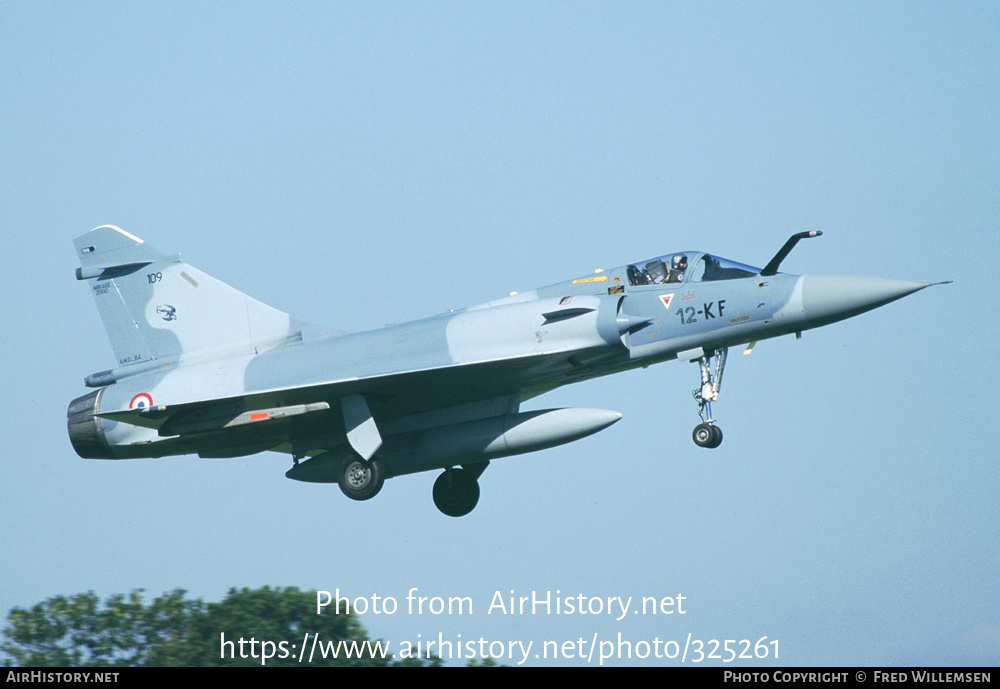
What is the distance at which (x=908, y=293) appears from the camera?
1513 centimetres

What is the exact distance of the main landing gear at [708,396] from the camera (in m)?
15.7

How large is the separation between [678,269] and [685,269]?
0.10 metres

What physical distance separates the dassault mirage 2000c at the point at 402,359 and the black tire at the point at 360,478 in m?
0.02

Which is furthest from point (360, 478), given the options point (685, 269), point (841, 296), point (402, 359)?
point (841, 296)

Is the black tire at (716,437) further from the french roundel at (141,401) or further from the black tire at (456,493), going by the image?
the french roundel at (141,401)

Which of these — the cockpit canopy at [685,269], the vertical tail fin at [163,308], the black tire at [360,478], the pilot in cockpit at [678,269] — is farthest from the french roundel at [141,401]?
the pilot in cockpit at [678,269]

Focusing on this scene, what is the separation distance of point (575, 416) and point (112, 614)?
23.5ft

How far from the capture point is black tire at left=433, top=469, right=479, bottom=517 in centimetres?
1862

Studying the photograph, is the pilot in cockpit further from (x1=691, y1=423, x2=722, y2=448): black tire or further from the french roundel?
the french roundel

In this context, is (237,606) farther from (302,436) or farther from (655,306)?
(655,306)

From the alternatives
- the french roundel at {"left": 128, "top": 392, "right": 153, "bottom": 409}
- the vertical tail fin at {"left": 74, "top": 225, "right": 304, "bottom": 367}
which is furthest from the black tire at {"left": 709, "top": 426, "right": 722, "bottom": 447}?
the french roundel at {"left": 128, "top": 392, "right": 153, "bottom": 409}

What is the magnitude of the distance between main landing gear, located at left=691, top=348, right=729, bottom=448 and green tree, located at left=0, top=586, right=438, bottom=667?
17.4 ft

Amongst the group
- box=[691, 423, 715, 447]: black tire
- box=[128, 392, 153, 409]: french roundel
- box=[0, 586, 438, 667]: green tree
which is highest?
box=[128, 392, 153, 409]: french roundel

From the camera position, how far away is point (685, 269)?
53.5 ft
